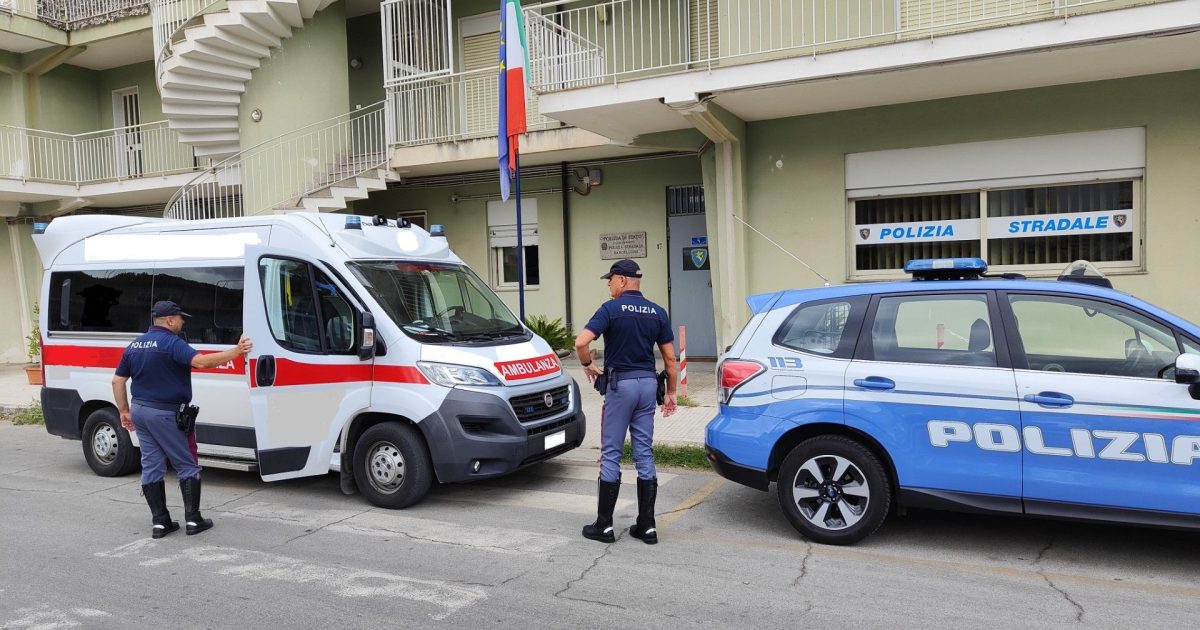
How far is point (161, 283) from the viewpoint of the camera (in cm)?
741

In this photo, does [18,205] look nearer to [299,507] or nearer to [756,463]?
[299,507]

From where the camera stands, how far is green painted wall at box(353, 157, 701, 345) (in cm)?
1384

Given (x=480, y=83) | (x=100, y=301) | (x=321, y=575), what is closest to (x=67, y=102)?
(x=480, y=83)

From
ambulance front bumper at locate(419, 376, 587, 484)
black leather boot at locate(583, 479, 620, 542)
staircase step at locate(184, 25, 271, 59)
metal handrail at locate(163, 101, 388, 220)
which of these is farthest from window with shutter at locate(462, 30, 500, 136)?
black leather boot at locate(583, 479, 620, 542)

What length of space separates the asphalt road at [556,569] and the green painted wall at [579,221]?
303 inches

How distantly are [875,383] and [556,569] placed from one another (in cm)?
225

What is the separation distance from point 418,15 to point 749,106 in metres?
6.59

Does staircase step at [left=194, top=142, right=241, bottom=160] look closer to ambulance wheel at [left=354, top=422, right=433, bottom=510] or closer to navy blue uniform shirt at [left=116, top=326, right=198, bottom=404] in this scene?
navy blue uniform shirt at [left=116, top=326, right=198, bottom=404]

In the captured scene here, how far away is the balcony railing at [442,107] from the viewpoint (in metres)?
14.1

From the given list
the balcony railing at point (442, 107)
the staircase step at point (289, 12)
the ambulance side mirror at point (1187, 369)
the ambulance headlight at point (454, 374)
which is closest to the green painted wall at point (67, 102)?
the staircase step at point (289, 12)

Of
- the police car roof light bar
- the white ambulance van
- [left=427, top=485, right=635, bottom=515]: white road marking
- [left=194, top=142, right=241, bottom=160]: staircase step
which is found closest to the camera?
the police car roof light bar

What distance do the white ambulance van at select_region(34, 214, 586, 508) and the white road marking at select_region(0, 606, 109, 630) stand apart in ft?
7.18

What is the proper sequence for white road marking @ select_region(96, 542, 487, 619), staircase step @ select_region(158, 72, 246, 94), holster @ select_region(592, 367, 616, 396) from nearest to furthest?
1. white road marking @ select_region(96, 542, 487, 619)
2. holster @ select_region(592, 367, 616, 396)
3. staircase step @ select_region(158, 72, 246, 94)


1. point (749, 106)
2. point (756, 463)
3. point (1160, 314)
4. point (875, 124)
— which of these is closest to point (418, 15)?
point (749, 106)
